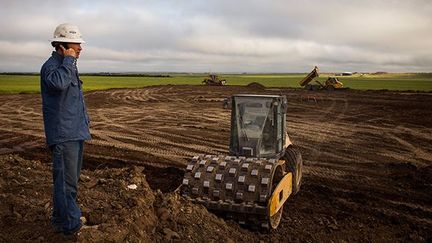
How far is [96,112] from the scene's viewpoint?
26.0 m

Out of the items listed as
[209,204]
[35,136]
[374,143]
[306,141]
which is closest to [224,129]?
[306,141]

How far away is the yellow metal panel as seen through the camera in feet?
20.9

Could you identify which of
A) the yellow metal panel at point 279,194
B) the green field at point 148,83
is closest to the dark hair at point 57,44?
the yellow metal panel at point 279,194

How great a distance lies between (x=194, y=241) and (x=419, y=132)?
54.6ft

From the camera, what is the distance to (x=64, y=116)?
4.35m

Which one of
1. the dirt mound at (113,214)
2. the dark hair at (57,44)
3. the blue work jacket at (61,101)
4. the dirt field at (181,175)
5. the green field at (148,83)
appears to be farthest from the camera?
the green field at (148,83)

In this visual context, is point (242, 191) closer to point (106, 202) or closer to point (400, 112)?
point (106, 202)

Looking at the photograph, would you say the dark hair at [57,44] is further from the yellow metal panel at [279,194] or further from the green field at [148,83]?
the green field at [148,83]

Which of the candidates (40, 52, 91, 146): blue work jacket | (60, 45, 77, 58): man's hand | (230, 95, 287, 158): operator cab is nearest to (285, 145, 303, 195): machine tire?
(230, 95, 287, 158): operator cab

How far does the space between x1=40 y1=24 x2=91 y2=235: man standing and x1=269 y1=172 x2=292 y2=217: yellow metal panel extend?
114 inches

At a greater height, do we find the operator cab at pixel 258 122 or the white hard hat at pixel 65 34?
the white hard hat at pixel 65 34

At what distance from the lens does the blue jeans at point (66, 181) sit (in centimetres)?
443

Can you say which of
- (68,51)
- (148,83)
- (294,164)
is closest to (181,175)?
(294,164)

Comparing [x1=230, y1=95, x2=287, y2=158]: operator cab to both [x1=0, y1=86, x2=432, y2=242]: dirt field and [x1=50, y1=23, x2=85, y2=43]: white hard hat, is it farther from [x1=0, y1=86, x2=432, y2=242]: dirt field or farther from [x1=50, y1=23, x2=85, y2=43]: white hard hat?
[x1=50, y1=23, x2=85, y2=43]: white hard hat
